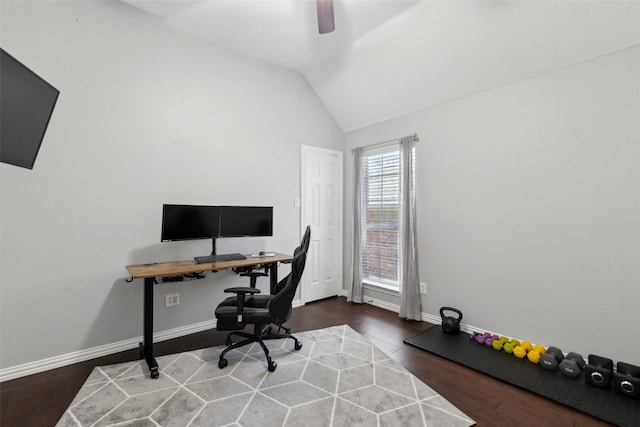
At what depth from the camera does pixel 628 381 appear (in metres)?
1.92

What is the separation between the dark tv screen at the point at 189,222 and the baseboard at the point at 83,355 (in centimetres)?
99

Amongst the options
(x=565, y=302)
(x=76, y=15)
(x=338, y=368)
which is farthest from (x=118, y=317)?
(x=565, y=302)

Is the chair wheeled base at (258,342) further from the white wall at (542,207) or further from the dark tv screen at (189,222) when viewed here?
the white wall at (542,207)

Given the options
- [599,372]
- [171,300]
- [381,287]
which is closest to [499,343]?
[599,372]

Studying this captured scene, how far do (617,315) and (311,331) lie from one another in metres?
2.53

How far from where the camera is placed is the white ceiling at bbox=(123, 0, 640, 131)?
219 centimetres

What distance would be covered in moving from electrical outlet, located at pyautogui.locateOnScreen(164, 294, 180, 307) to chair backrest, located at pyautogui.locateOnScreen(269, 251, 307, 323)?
1225mm

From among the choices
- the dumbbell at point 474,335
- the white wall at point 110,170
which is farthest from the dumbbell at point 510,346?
the white wall at point 110,170

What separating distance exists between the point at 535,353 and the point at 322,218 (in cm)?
270

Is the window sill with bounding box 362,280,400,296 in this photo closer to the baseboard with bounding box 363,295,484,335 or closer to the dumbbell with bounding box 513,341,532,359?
the baseboard with bounding box 363,295,484,335

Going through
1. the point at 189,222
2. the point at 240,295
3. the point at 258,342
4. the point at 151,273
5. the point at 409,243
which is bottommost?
the point at 258,342

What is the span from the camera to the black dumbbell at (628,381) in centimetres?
190

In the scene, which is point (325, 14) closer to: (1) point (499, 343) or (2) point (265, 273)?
(2) point (265, 273)

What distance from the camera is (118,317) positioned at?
2596 millimetres
